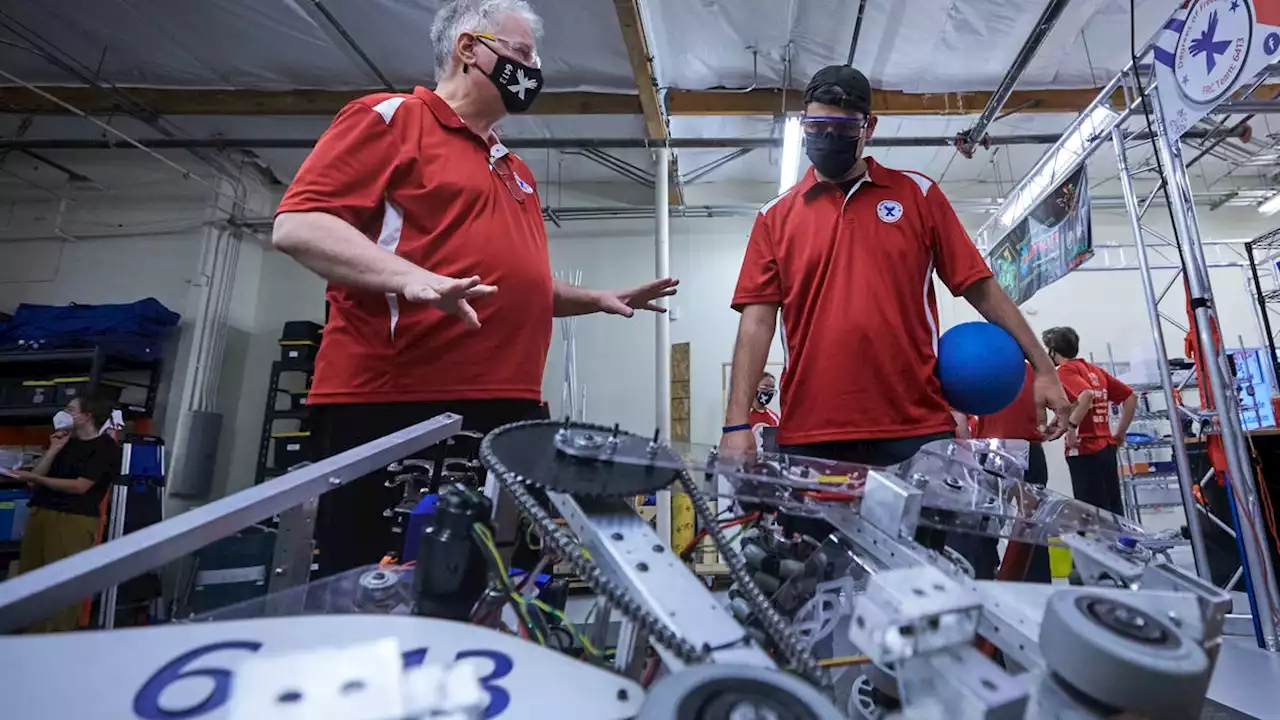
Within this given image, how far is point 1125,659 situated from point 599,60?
180 inches

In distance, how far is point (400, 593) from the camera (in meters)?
0.69

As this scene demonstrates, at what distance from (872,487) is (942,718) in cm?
33

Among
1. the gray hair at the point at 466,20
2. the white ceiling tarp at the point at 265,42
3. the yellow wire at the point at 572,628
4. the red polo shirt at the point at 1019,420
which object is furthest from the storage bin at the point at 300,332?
the yellow wire at the point at 572,628

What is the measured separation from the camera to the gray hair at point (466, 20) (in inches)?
58.4

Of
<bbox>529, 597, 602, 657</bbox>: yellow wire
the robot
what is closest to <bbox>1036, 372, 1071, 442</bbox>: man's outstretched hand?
the robot

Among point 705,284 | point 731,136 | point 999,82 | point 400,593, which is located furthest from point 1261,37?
point 705,284

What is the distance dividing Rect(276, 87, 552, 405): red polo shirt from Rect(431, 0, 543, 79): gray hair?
0.85 feet

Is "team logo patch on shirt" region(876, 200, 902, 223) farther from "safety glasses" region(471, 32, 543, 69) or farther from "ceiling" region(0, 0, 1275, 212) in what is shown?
"ceiling" region(0, 0, 1275, 212)

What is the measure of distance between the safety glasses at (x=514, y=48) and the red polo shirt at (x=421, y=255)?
0.74 ft

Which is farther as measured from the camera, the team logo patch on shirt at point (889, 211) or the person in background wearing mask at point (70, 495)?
the person in background wearing mask at point (70, 495)

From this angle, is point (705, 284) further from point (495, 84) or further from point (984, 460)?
point (984, 460)

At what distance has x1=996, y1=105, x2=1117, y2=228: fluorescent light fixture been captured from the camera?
12.6 ft

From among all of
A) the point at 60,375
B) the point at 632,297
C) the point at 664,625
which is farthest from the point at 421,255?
the point at 60,375

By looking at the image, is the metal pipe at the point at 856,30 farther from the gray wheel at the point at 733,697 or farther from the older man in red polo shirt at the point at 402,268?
the gray wheel at the point at 733,697
